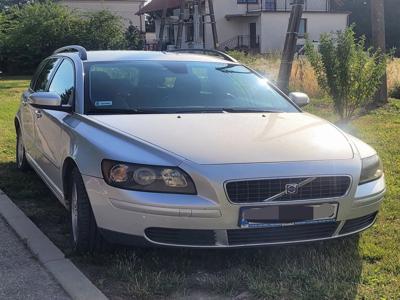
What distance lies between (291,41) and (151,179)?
279 inches

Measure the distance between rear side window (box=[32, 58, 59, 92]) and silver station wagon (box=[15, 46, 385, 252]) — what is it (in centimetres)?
141

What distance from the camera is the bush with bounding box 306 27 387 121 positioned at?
10.5m

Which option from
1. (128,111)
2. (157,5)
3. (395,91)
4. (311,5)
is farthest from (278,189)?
(157,5)

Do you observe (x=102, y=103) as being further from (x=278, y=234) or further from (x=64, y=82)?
(x=278, y=234)

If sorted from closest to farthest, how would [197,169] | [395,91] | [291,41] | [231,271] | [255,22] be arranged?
[197,169] < [231,271] < [291,41] < [395,91] < [255,22]

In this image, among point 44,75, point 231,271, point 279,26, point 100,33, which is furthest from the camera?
point 279,26

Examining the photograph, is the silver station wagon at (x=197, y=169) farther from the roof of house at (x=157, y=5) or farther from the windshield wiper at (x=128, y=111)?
the roof of house at (x=157, y=5)

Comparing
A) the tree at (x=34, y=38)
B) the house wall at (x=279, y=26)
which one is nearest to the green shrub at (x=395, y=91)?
the tree at (x=34, y=38)

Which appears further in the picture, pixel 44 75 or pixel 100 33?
pixel 100 33

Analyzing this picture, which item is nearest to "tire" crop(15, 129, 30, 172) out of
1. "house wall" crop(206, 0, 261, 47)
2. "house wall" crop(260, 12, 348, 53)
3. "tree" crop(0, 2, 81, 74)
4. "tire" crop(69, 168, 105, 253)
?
"tire" crop(69, 168, 105, 253)

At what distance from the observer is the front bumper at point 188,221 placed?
379cm

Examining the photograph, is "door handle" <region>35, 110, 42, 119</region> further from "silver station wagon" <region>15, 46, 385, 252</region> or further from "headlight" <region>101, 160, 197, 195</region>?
"headlight" <region>101, 160, 197, 195</region>

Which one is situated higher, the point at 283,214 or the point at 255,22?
the point at 283,214

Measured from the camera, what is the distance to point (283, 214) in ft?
12.7
